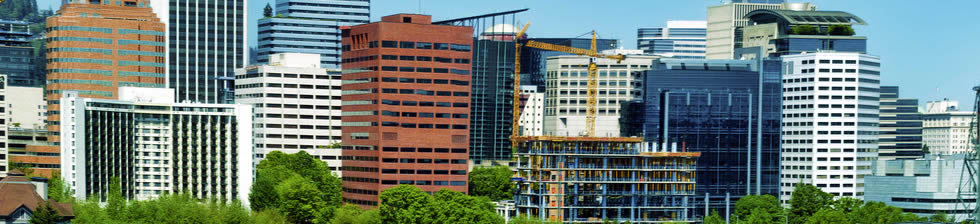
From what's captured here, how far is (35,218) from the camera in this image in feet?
652

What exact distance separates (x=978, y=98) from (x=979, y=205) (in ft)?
81.2

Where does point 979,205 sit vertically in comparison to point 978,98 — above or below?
below

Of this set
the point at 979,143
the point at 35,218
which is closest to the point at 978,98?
the point at 979,143

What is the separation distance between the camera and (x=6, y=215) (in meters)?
200

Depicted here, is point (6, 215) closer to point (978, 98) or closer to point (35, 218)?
point (35, 218)

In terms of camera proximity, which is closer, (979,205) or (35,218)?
(979,205)

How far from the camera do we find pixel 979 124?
178 m

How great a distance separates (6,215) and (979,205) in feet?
393

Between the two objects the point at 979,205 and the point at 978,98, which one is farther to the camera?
the point at 978,98

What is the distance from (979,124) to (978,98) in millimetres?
16511

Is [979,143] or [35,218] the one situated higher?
[979,143]

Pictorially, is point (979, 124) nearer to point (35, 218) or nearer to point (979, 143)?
point (979, 143)

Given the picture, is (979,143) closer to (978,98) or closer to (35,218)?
(978,98)

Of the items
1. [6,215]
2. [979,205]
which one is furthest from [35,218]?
[979,205]
